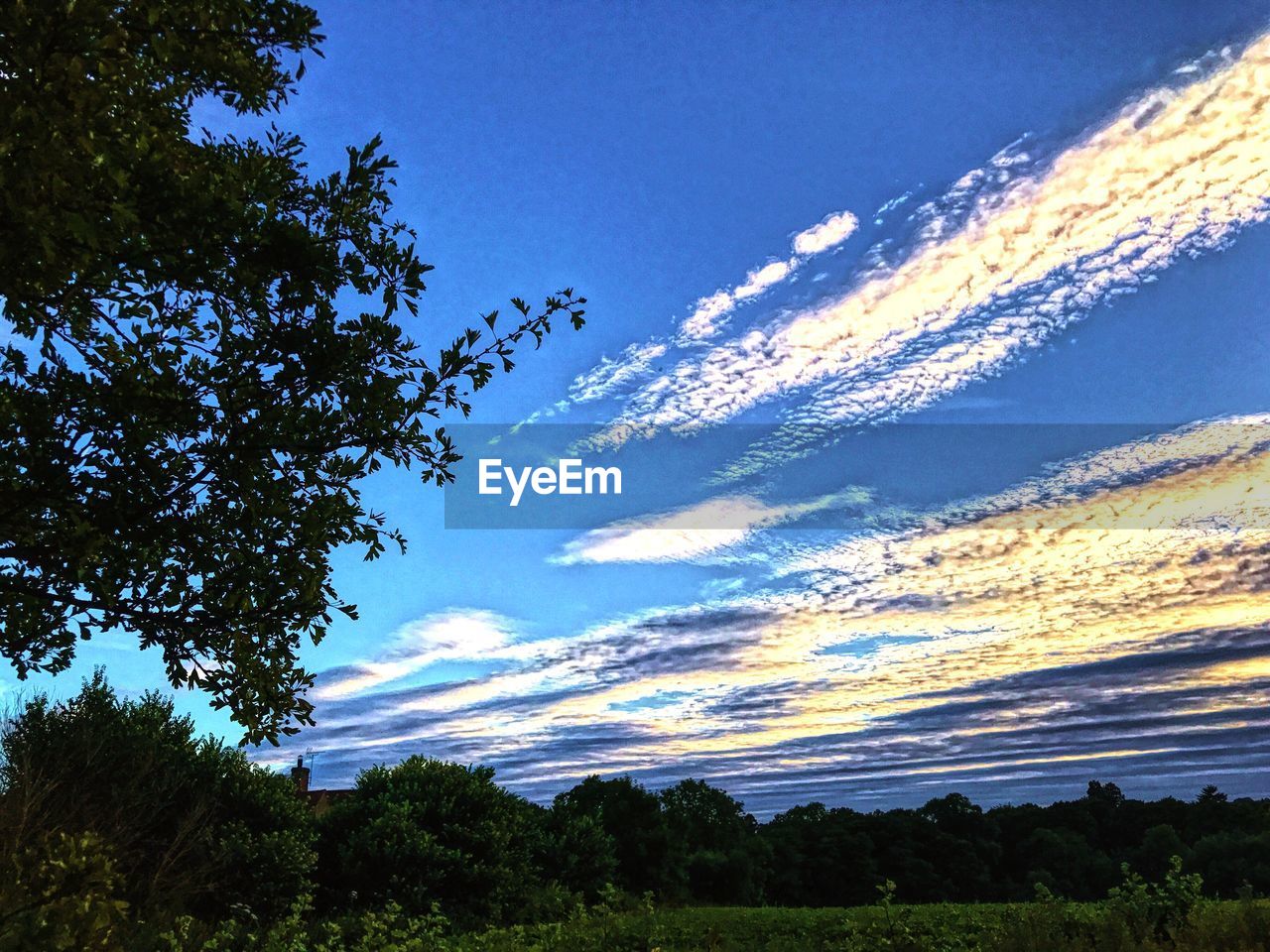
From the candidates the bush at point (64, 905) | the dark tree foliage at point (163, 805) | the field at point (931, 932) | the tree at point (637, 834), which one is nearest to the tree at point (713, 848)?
the tree at point (637, 834)

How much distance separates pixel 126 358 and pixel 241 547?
2015mm

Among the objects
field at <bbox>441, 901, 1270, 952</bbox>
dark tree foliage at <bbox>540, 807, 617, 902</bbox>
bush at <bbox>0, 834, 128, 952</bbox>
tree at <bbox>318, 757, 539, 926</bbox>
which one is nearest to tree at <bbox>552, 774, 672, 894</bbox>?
dark tree foliage at <bbox>540, 807, 617, 902</bbox>

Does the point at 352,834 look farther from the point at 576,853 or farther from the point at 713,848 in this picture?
the point at 713,848

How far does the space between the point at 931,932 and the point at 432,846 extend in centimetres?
1343

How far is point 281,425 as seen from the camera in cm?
794

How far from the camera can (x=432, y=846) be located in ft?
74.1

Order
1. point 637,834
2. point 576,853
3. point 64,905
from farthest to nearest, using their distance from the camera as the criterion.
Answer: point 637,834, point 576,853, point 64,905

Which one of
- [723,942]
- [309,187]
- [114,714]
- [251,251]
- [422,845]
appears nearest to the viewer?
[251,251]

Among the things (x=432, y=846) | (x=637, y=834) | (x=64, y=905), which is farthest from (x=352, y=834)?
(x=64, y=905)

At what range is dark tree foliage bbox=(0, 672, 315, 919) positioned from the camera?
2170 cm

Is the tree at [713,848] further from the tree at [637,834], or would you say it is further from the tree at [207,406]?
the tree at [207,406]

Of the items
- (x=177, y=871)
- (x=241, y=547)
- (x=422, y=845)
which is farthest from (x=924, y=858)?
(x=241, y=547)

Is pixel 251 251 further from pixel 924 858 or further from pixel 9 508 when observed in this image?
pixel 924 858

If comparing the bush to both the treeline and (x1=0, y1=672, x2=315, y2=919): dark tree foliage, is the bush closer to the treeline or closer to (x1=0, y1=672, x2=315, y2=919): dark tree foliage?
the treeline
